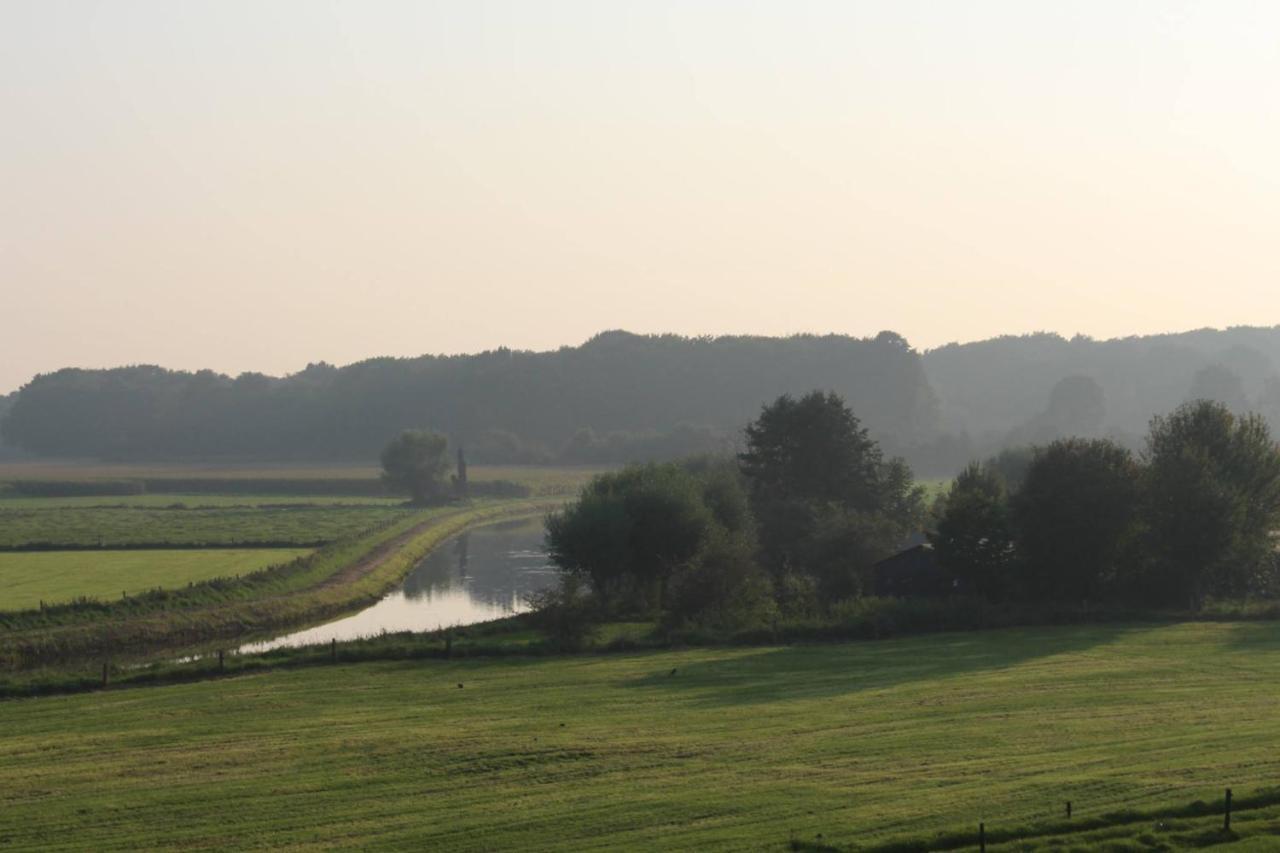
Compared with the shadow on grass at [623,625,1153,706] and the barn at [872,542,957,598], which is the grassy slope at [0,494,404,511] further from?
the shadow on grass at [623,625,1153,706]

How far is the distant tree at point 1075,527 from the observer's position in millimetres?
59844

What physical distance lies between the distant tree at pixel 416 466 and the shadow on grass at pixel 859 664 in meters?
106

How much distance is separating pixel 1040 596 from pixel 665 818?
39.3 metres

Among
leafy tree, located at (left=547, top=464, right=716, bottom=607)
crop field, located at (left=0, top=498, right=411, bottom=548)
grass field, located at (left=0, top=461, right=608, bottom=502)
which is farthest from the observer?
grass field, located at (left=0, top=461, right=608, bottom=502)

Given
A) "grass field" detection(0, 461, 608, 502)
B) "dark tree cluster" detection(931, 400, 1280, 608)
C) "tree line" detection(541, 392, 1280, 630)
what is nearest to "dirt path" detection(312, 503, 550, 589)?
"tree line" detection(541, 392, 1280, 630)

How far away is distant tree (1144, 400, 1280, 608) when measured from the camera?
200 feet

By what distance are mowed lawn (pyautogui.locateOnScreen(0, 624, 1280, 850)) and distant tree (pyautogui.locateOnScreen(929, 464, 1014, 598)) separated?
13.8m

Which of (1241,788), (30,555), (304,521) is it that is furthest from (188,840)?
(304,521)

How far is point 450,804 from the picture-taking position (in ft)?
86.8

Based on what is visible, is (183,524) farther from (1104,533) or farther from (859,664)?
(859,664)

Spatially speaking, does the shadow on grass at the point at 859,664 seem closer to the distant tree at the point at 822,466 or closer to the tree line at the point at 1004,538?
the tree line at the point at 1004,538

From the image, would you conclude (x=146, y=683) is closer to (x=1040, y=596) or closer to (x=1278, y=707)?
(x=1278, y=707)

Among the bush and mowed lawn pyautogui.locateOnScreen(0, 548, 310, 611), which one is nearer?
the bush

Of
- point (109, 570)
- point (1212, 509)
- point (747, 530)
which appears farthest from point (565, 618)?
point (109, 570)
